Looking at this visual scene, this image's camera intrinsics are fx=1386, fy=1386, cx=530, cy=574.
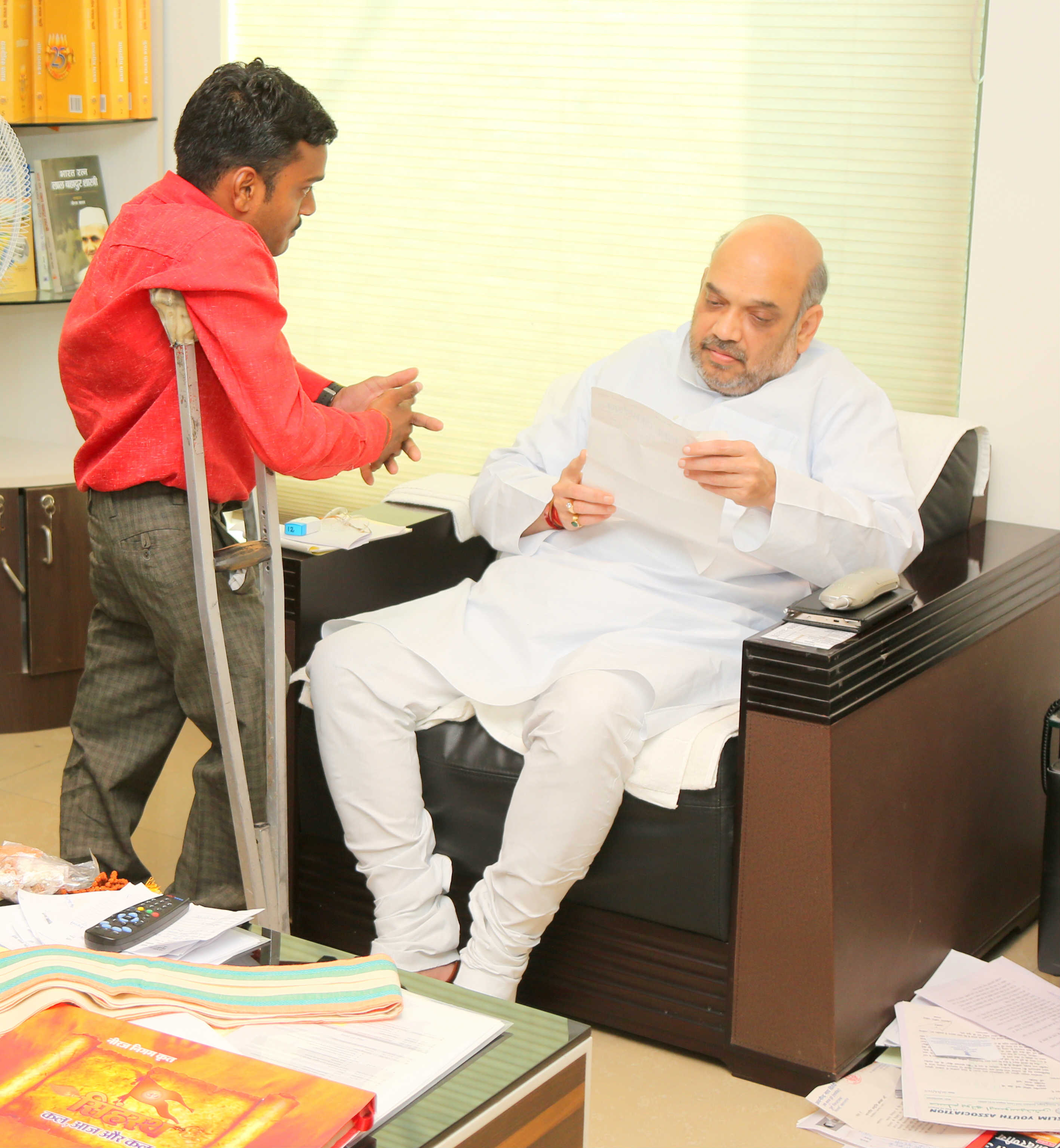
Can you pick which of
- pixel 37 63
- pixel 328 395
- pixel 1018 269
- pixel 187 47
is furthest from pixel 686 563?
pixel 37 63

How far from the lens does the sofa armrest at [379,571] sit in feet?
7.84

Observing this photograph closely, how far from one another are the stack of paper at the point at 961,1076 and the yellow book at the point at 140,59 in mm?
2752

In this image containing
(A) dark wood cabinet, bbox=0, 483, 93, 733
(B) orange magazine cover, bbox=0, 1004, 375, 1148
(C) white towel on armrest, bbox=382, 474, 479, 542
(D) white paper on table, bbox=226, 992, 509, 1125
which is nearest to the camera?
(B) orange magazine cover, bbox=0, 1004, 375, 1148

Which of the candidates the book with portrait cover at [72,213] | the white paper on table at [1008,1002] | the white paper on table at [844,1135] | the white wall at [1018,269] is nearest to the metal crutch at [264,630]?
the white paper on table at [844,1135]

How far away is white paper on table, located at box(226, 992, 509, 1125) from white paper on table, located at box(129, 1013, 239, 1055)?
12 millimetres

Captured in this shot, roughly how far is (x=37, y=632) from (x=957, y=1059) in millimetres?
2333

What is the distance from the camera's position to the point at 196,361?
6.36 feet

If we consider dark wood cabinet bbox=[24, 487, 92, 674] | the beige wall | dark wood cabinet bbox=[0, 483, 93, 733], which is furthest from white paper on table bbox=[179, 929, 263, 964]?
the beige wall

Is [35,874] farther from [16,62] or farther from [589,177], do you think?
[16,62]

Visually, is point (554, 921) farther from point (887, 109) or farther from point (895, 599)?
point (887, 109)

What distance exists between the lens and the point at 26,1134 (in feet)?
3.56

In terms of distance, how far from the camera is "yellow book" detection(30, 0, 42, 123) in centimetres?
339

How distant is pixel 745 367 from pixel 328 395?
0.72 m

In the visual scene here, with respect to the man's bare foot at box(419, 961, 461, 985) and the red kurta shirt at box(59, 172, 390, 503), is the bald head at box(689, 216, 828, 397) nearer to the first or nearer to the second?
the red kurta shirt at box(59, 172, 390, 503)
